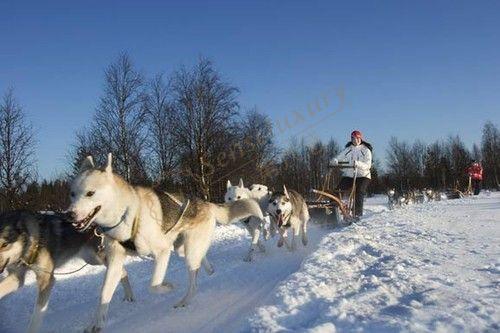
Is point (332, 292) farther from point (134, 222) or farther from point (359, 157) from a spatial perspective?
point (359, 157)

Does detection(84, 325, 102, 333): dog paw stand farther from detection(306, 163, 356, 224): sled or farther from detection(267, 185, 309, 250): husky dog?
detection(306, 163, 356, 224): sled

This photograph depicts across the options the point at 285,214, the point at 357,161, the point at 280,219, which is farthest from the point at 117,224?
the point at 357,161

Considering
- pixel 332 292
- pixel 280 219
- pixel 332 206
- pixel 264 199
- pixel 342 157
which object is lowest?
pixel 332 292

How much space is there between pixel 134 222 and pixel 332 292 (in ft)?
5.88

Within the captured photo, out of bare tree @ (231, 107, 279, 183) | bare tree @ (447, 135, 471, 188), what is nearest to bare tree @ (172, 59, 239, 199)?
bare tree @ (231, 107, 279, 183)

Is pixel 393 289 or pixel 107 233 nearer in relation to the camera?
pixel 393 289

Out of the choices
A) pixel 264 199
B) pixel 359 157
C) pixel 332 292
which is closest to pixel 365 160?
pixel 359 157

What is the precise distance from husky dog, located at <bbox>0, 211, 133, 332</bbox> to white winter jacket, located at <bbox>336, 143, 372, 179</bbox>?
7240 millimetres

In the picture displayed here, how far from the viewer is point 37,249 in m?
4.77

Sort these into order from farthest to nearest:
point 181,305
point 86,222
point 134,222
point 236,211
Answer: point 236,211, point 181,305, point 134,222, point 86,222

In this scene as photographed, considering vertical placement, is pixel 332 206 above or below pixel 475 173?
below

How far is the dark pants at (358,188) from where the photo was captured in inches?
449

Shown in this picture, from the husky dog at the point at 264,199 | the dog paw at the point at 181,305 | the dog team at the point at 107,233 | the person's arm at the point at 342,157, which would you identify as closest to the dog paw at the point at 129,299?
the dog team at the point at 107,233

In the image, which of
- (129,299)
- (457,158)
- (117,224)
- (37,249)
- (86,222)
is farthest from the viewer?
(457,158)
